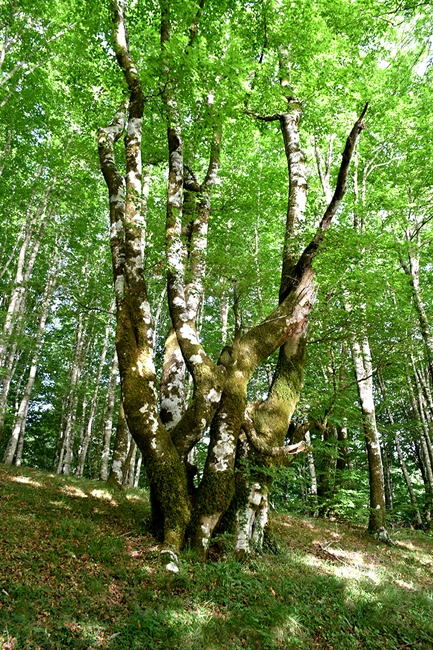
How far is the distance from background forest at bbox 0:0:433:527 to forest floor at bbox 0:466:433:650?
1.69 m

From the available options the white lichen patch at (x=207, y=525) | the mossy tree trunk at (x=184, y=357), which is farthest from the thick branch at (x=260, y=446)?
the white lichen patch at (x=207, y=525)

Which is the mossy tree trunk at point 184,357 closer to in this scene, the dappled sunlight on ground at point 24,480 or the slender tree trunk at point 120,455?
the slender tree trunk at point 120,455

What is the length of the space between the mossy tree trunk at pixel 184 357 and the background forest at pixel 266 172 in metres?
0.36

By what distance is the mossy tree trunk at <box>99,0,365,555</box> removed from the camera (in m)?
5.39

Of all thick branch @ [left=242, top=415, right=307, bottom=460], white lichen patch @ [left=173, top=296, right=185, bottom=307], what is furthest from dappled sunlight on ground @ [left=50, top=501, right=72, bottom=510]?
white lichen patch @ [left=173, top=296, right=185, bottom=307]

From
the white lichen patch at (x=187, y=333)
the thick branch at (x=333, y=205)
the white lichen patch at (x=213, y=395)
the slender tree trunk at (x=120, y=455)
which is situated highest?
the thick branch at (x=333, y=205)

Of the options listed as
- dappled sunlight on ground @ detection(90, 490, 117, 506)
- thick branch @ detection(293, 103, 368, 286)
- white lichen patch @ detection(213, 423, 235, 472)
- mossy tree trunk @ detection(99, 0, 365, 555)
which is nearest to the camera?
mossy tree trunk @ detection(99, 0, 365, 555)

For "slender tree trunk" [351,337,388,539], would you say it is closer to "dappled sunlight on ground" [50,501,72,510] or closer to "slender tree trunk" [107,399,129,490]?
"slender tree trunk" [107,399,129,490]

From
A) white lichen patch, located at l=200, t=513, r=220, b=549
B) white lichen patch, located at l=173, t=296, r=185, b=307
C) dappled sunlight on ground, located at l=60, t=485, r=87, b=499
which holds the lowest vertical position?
white lichen patch, located at l=200, t=513, r=220, b=549

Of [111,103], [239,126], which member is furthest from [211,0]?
[111,103]

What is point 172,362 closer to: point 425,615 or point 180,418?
point 180,418

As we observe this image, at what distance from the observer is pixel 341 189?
6383 millimetres

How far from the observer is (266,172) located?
45.9ft

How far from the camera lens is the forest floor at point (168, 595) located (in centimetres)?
336
